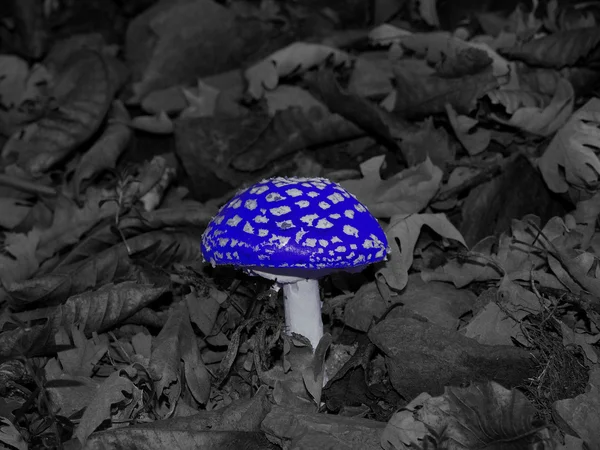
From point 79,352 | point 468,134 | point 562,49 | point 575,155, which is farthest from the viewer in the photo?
point 562,49

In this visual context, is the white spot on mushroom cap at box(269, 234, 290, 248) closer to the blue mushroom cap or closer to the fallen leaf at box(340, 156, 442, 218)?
the blue mushroom cap

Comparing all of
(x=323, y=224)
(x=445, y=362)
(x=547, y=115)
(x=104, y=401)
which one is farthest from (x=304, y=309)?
(x=547, y=115)

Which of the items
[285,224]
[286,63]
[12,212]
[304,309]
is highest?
[285,224]

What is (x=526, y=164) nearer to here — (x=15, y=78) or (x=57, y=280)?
(x=57, y=280)

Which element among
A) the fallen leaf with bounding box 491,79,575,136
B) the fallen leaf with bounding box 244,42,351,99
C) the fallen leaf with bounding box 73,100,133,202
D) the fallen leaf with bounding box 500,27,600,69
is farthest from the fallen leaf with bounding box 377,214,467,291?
the fallen leaf with bounding box 73,100,133,202

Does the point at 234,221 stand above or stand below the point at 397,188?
above

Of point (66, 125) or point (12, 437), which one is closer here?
point (12, 437)

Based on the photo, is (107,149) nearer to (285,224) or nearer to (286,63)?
(286,63)

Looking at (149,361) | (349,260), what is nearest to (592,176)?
(349,260)
